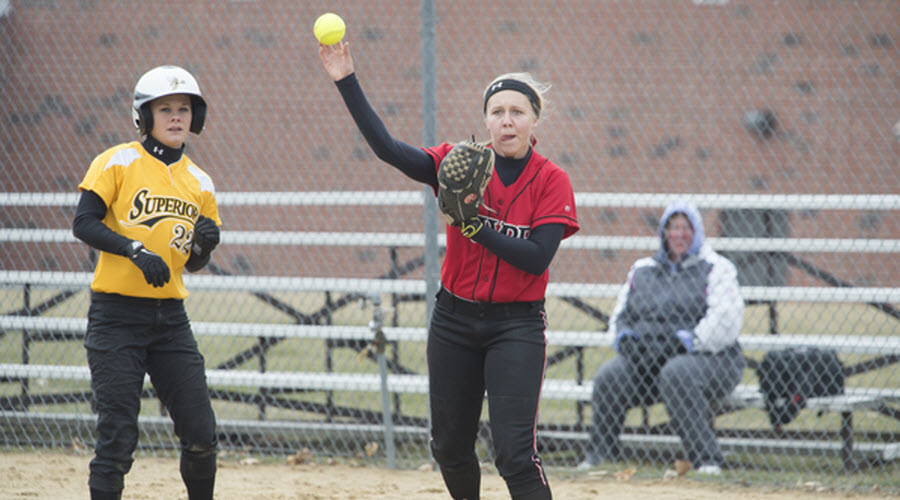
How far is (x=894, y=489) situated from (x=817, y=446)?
0.49 metres

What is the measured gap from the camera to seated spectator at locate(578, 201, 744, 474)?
472cm

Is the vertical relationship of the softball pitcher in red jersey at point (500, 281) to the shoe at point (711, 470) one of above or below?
above

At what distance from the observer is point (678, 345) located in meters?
4.93

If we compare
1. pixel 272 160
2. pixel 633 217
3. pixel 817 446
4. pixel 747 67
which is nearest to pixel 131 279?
pixel 817 446

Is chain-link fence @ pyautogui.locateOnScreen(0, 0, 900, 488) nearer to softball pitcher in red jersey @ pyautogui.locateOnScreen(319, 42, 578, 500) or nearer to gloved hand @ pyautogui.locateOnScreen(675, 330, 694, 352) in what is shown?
gloved hand @ pyautogui.locateOnScreen(675, 330, 694, 352)

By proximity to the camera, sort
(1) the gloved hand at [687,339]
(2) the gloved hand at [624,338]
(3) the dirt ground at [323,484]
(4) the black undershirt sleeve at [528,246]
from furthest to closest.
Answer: (2) the gloved hand at [624,338], (1) the gloved hand at [687,339], (3) the dirt ground at [323,484], (4) the black undershirt sleeve at [528,246]

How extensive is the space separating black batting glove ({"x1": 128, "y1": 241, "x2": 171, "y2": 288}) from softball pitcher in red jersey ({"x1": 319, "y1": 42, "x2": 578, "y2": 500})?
81cm

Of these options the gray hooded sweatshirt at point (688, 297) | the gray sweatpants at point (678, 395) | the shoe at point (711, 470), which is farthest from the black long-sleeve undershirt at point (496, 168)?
the shoe at point (711, 470)

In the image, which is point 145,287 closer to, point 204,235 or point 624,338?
point 204,235

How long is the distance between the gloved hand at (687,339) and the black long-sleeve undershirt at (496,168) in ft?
7.06

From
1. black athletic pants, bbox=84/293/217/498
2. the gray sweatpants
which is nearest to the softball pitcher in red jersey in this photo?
black athletic pants, bbox=84/293/217/498

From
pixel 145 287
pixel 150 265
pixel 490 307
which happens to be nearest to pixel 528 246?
pixel 490 307

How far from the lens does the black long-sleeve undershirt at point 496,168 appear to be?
278cm

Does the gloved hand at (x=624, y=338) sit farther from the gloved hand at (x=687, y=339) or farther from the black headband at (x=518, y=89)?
the black headband at (x=518, y=89)
